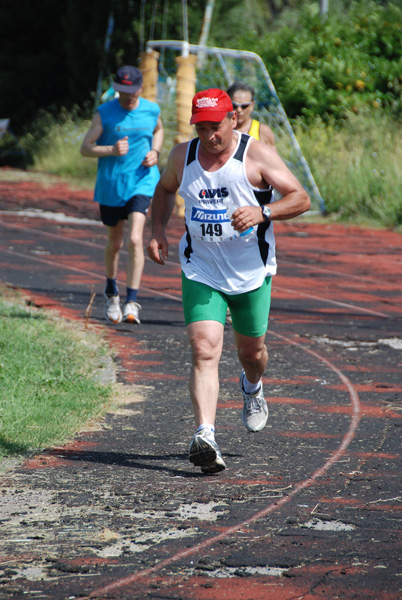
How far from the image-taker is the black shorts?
27.8 ft

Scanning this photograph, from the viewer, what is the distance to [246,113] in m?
8.58

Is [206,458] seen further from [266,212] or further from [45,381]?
[45,381]

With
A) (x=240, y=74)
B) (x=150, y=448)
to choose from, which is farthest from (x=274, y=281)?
(x=240, y=74)

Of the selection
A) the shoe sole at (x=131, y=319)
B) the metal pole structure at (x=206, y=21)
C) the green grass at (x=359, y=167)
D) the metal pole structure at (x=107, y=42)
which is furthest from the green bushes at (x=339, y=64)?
the shoe sole at (x=131, y=319)

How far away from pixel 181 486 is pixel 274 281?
22.8 feet

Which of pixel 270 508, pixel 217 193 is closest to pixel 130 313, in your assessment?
pixel 217 193

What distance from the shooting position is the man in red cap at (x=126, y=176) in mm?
8453

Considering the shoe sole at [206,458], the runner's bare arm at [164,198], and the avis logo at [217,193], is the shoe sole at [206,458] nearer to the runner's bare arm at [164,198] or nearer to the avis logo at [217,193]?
the runner's bare arm at [164,198]

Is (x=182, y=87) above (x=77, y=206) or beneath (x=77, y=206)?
above

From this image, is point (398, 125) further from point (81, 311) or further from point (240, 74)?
point (81, 311)

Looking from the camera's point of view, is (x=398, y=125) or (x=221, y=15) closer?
(x=398, y=125)

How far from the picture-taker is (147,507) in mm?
4457

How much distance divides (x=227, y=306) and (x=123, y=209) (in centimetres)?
345

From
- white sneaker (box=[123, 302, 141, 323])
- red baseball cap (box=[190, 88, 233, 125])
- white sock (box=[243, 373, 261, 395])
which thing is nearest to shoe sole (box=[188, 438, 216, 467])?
white sock (box=[243, 373, 261, 395])
